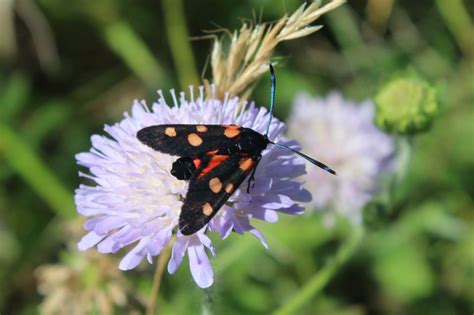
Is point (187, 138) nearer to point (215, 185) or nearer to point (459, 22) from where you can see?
point (215, 185)

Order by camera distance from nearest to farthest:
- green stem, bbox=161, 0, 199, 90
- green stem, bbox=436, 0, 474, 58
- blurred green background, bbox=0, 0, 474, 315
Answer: blurred green background, bbox=0, 0, 474, 315
green stem, bbox=161, 0, 199, 90
green stem, bbox=436, 0, 474, 58

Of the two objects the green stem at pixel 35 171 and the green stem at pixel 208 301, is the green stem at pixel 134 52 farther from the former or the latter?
the green stem at pixel 208 301

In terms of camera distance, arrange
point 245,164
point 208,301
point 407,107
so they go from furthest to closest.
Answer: point 407,107 < point 208,301 < point 245,164

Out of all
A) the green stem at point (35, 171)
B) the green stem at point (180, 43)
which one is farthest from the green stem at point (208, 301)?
the green stem at point (180, 43)

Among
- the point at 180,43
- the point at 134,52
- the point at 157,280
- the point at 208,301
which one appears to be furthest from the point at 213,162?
the point at 134,52

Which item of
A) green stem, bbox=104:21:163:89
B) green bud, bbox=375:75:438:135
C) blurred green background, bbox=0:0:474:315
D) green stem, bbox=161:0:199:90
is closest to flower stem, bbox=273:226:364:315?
blurred green background, bbox=0:0:474:315

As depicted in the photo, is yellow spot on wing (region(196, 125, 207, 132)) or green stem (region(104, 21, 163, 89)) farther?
green stem (region(104, 21, 163, 89))

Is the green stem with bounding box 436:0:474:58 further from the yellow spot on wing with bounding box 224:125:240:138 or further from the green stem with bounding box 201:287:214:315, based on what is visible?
the green stem with bounding box 201:287:214:315
